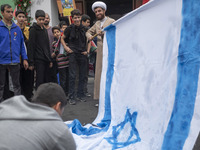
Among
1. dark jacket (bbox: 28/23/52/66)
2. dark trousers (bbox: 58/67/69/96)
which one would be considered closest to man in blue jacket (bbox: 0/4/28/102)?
dark jacket (bbox: 28/23/52/66)

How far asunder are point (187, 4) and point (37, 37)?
3029mm

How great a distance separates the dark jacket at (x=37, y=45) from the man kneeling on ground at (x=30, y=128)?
3153mm

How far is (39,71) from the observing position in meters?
4.30

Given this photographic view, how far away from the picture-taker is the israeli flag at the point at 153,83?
1879 mm

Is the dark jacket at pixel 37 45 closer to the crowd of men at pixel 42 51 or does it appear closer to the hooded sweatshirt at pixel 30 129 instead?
the crowd of men at pixel 42 51

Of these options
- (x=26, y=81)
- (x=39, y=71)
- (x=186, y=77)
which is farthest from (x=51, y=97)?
(x=26, y=81)

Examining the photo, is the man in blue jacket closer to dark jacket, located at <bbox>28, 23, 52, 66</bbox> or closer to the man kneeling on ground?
dark jacket, located at <bbox>28, 23, 52, 66</bbox>

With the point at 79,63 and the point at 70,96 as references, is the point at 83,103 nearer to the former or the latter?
the point at 70,96

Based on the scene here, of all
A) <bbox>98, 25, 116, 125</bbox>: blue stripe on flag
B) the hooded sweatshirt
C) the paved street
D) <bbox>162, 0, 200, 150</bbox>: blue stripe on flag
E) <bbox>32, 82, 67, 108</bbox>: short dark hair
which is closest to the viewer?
the hooded sweatshirt

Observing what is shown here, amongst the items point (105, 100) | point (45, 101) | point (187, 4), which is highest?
point (187, 4)

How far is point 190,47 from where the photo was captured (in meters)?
1.89

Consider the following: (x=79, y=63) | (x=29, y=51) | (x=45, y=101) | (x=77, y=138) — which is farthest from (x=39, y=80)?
(x=45, y=101)

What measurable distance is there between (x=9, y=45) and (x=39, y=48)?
25.3 inches

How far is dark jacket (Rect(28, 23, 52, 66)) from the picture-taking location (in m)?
4.21
